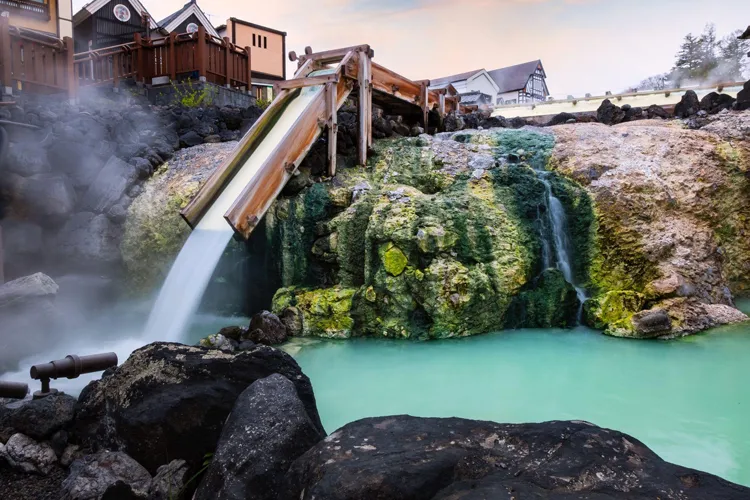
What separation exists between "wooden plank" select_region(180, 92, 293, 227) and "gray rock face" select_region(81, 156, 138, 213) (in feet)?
6.13

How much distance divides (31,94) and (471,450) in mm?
10124

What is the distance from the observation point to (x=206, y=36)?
11602mm

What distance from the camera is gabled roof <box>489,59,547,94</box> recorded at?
33.2m

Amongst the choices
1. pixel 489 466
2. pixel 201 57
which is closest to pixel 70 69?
pixel 201 57

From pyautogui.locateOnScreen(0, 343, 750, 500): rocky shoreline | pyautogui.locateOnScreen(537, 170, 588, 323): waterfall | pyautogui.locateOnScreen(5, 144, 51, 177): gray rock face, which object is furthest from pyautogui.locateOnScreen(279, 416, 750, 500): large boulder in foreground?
pyautogui.locateOnScreen(5, 144, 51, 177): gray rock face

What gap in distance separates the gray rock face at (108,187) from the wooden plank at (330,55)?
291 centimetres

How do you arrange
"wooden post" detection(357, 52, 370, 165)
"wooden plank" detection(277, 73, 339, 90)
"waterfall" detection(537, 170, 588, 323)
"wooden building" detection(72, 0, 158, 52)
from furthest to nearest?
1. "wooden building" detection(72, 0, 158, 52)
2. "wooden post" detection(357, 52, 370, 165)
3. "wooden plank" detection(277, 73, 339, 90)
4. "waterfall" detection(537, 170, 588, 323)

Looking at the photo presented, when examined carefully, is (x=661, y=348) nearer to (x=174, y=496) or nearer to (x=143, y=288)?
(x=174, y=496)

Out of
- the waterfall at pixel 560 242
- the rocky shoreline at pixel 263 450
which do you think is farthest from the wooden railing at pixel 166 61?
the rocky shoreline at pixel 263 450

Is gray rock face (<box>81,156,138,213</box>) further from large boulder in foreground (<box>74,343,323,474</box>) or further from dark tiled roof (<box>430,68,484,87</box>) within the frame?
dark tiled roof (<box>430,68,484,87</box>)

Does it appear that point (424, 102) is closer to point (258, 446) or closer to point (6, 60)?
point (6, 60)

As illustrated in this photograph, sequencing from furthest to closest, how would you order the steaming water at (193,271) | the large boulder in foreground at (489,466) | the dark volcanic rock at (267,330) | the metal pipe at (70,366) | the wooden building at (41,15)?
1. the wooden building at (41,15)
2. the steaming water at (193,271)
3. the dark volcanic rock at (267,330)
4. the metal pipe at (70,366)
5. the large boulder in foreground at (489,466)

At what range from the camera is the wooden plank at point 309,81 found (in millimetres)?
6359

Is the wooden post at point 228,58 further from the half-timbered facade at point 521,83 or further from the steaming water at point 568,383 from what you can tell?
the half-timbered facade at point 521,83
